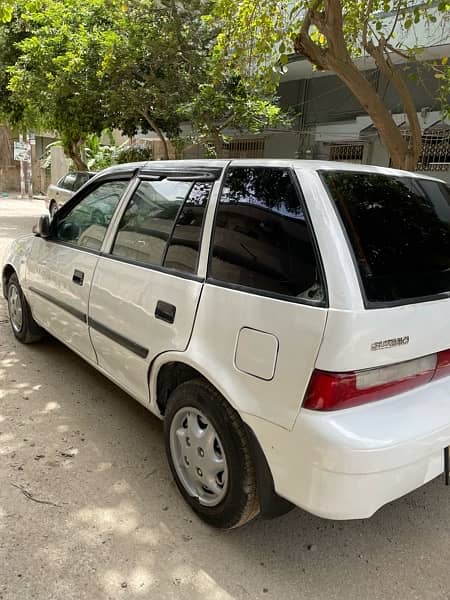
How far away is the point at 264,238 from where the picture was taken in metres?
2.06

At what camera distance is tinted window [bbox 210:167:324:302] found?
189cm

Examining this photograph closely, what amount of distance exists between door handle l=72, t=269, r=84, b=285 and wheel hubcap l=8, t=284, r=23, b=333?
1.35m

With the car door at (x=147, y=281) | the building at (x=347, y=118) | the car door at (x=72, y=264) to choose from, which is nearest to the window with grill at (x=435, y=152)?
the building at (x=347, y=118)

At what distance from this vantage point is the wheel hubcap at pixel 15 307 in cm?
438

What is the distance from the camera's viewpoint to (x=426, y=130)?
9055mm

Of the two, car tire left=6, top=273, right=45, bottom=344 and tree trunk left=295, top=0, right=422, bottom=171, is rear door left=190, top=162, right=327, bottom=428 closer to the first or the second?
car tire left=6, top=273, right=45, bottom=344

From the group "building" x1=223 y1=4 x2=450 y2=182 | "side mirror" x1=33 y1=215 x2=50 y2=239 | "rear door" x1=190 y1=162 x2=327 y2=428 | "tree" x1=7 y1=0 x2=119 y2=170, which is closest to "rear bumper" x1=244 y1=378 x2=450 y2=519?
"rear door" x1=190 y1=162 x2=327 y2=428

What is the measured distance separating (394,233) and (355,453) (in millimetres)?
978

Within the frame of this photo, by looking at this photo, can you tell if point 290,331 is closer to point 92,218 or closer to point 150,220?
point 150,220

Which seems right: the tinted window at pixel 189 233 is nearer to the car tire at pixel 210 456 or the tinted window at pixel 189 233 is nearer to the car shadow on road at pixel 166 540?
the car tire at pixel 210 456

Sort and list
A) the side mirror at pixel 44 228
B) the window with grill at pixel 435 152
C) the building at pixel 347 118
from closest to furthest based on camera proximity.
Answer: the side mirror at pixel 44 228 → the building at pixel 347 118 → the window with grill at pixel 435 152

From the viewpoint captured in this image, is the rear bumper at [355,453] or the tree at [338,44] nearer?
the rear bumper at [355,453]

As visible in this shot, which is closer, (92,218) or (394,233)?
(394,233)

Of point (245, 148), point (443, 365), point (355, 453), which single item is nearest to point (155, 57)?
point (245, 148)
